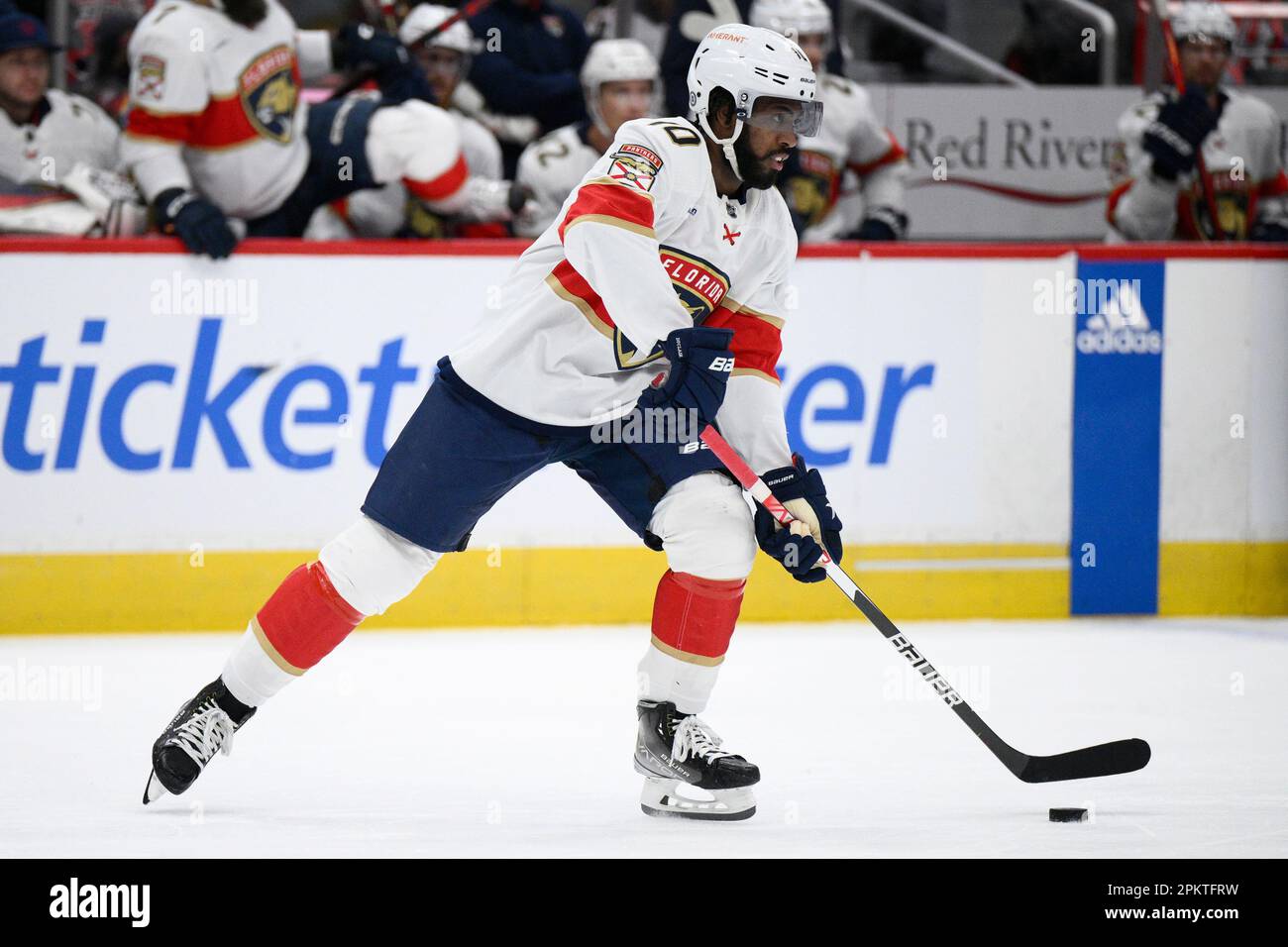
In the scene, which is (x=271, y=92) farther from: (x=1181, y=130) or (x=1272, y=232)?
(x=1272, y=232)

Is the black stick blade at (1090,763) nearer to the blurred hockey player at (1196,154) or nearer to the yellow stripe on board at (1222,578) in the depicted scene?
the yellow stripe on board at (1222,578)

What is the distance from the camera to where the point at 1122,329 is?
17.1 feet

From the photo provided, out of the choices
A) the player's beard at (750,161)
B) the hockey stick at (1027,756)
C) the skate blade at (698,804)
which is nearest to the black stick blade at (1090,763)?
the hockey stick at (1027,756)

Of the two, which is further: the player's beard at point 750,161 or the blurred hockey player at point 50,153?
the blurred hockey player at point 50,153

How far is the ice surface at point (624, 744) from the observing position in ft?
9.73

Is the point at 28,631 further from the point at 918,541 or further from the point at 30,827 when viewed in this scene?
the point at 918,541

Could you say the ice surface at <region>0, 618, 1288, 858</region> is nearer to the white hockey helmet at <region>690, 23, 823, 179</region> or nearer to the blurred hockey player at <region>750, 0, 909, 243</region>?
the white hockey helmet at <region>690, 23, 823, 179</region>

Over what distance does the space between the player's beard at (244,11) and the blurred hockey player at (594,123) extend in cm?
88

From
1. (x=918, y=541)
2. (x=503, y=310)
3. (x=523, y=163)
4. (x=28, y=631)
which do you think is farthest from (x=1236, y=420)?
(x=28, y=631)

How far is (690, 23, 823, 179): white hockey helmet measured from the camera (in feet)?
9.94

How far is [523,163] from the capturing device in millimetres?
5504

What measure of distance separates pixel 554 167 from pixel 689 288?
2.46 metres

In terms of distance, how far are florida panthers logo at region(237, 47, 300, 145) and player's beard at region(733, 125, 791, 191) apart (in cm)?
224

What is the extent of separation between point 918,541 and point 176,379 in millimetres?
1986
